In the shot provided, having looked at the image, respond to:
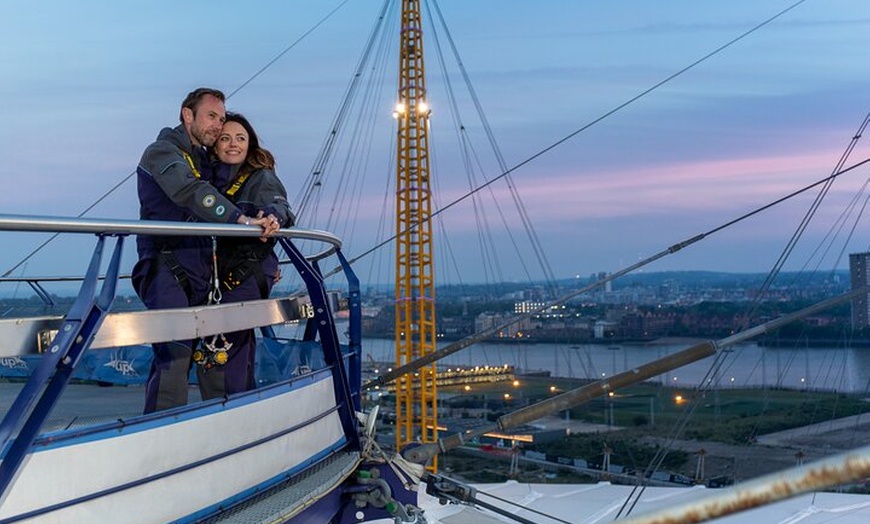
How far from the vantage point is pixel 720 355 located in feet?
16.9

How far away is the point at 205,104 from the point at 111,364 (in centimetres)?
149

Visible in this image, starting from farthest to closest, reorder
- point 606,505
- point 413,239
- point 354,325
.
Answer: point 413,239, point 606,505, point 354,325

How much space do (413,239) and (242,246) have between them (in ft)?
72.5

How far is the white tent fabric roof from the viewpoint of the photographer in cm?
902

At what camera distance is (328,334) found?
174 inches

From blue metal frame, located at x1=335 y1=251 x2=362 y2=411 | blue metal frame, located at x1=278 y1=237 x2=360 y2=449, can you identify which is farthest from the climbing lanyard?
blue metal frame, located at x1=335 y1=251 x2=362 y2=411

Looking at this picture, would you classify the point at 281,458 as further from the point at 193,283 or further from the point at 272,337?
the point at 272,337

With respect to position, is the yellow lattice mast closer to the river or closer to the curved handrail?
the river

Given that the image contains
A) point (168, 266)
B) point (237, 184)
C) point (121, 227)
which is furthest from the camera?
point (237, 184)

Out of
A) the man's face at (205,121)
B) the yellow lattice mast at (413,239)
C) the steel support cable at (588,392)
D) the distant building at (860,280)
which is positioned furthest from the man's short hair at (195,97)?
the yellow lattice mast at (413,239)

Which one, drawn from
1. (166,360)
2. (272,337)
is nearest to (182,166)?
(166,360)

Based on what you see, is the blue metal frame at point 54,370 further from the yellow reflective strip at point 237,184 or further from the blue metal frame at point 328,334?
the yellow reflective strip at point 237,184

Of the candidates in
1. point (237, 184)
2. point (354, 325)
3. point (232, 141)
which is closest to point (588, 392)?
point (354, 325)

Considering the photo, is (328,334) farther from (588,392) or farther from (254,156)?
(588,392)
